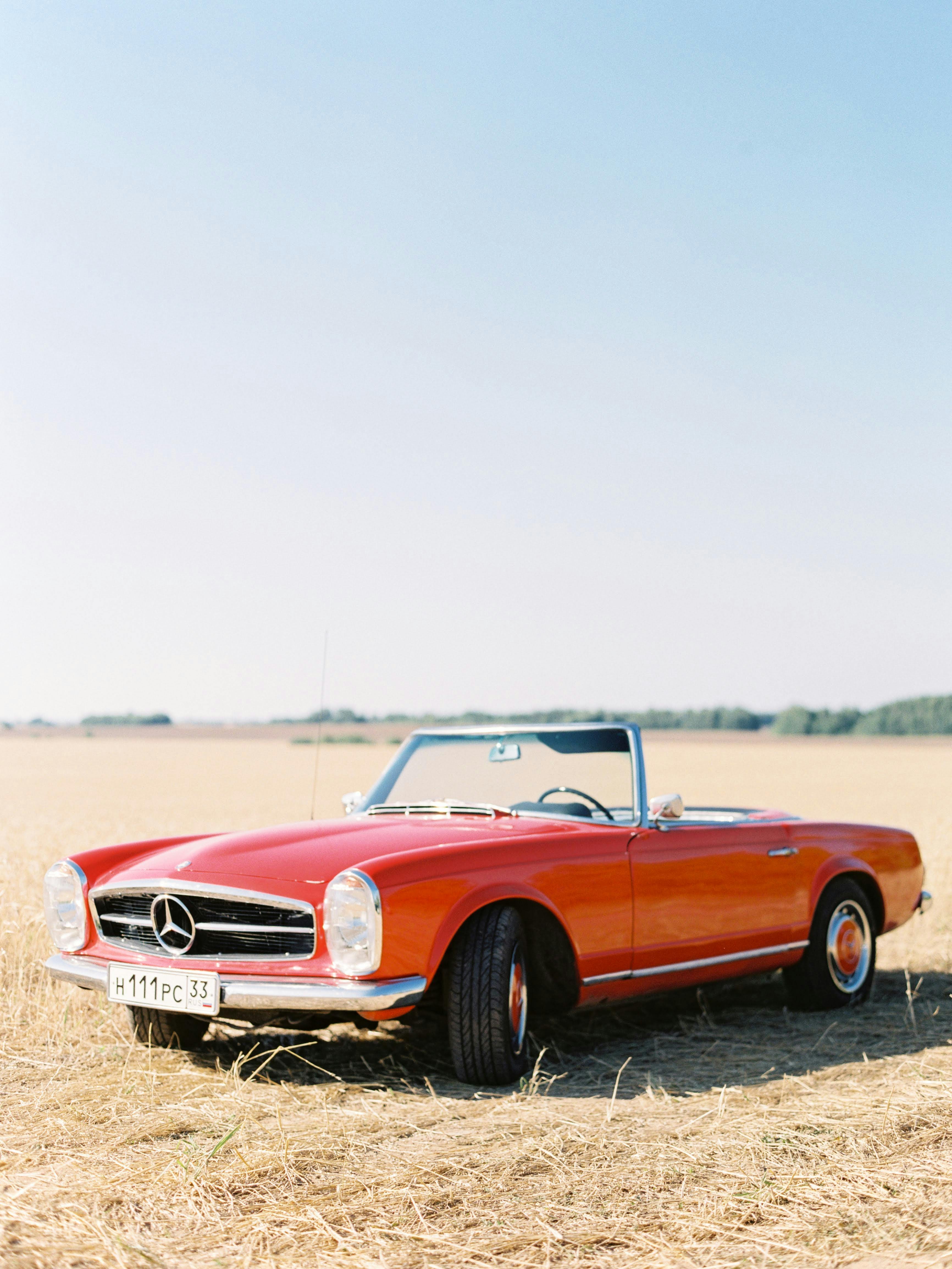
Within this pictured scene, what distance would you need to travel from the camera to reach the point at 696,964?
17.9ft

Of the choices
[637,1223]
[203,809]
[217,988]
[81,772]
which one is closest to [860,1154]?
[637,1223]

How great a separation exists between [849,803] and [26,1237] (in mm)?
22356

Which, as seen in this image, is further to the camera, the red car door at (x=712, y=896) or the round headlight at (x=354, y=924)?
the red car door at (x=712, y=896)

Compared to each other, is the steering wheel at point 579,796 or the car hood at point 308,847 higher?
the steering wheel at point 579,796

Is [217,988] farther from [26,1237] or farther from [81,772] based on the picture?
[81,772]

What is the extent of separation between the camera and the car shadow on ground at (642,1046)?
4617 millimetres

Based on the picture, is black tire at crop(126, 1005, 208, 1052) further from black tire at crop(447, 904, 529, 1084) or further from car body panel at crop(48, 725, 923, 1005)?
black tire at crop(447, 904, 529, 1084)

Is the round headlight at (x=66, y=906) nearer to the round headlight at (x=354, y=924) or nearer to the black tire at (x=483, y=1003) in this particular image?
A: the round headlight at (x=354, y=924)

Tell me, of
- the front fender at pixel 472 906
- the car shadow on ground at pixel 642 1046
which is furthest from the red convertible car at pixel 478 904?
the car shadow on ground at pixel 642 1046

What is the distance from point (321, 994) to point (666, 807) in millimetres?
1900

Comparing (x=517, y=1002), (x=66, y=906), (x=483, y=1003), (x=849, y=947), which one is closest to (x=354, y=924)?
(x=483, y=1003)

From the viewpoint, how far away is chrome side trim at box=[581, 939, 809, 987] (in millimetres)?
5031

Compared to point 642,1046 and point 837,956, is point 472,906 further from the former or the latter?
point 837,956

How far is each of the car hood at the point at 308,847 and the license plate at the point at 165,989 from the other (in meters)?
0.34
